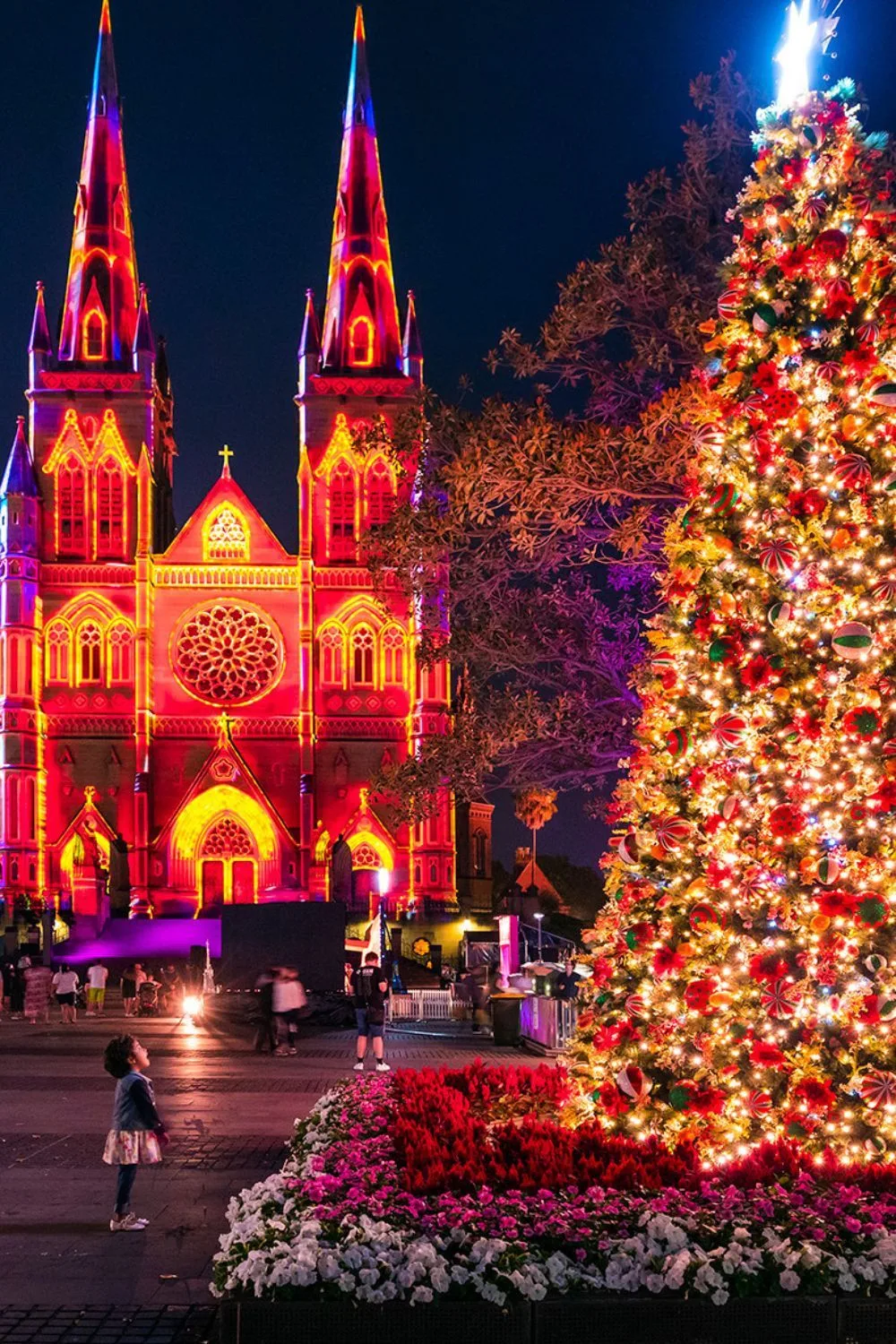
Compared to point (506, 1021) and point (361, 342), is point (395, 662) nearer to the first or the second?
point (361, 342)

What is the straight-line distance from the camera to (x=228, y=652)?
2224 inches

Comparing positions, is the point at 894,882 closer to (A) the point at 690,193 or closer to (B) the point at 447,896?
(A) the point at 690,193

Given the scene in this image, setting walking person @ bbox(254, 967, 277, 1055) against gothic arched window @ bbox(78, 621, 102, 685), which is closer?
walking person @ bbox(254, 967, 277, 1055)

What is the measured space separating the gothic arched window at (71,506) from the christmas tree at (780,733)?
50.2 metres

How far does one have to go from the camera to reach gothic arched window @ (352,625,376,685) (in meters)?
56.3

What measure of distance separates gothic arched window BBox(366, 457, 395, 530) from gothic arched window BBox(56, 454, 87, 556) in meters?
10.6

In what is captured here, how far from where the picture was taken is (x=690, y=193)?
57.3ft

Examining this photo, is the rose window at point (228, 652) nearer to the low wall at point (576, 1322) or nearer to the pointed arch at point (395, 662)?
the pointed arch at point (395, 662)


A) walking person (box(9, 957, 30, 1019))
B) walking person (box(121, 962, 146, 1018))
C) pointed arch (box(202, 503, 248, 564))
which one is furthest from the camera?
pointed arch (box(202, 503, 248, 564))

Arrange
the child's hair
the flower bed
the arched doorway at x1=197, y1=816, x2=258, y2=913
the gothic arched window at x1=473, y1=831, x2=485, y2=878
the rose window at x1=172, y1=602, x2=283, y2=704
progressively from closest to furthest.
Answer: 1. the flower bed
2. the child's hair
3. the arched doorway at x1=197, y1=816, x2=258, y2=913
4. the rose window at x1=172, y1=602, x2=283, y2=704
5. the gothic arched window at x1=473, y1=831, x2=485, y2=878

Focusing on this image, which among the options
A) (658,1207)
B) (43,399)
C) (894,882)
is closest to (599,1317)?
(658,1207)

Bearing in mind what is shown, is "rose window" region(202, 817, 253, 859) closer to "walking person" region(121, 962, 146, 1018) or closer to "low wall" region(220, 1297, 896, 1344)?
"walking person" region(121, 962, 146, 1018)

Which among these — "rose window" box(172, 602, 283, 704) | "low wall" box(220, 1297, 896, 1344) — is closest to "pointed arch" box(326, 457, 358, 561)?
"rose window" box(172, 602, 283, 704)

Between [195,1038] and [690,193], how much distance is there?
1539 cm
